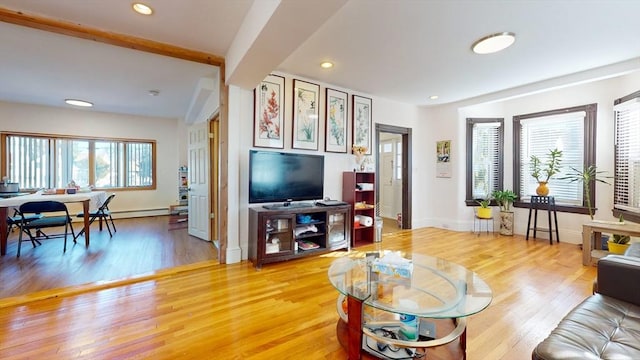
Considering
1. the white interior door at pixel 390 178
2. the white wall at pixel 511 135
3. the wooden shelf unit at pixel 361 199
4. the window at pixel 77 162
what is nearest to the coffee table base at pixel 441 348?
the wooden shelf unit at pixel 361 199

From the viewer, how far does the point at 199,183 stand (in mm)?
4191

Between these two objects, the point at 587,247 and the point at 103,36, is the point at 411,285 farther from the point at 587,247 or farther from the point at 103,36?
the point at 103,36

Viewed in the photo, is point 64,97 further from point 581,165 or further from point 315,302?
point 581,165

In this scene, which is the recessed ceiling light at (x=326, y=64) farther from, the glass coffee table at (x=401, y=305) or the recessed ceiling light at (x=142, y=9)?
the glass coffee table at (x=401, y=305)

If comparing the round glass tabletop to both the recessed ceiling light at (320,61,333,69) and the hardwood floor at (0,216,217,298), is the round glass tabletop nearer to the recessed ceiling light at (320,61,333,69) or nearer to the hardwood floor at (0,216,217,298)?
the hardwood floor at (0,216,217,298)

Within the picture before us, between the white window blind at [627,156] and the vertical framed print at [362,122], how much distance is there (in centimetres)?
333

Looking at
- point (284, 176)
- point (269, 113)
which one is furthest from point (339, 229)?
point (269, 113)

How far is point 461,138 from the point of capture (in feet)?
16.3

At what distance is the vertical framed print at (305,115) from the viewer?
12.0 ft

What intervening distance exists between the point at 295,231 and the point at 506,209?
13.1 feet

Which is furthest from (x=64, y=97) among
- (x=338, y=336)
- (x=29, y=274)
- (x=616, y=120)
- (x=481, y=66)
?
(x=616, y=120)

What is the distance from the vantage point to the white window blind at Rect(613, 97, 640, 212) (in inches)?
129

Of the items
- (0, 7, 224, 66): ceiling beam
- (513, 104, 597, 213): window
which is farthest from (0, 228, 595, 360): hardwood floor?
(0, 7, 224, 66): ceiling beam

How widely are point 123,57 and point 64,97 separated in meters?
2.89
